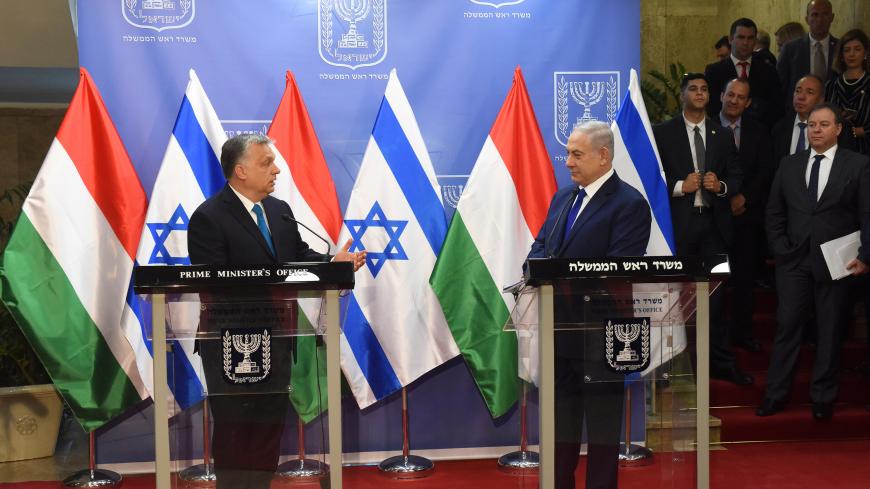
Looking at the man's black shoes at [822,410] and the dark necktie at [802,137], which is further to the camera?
the dark necktie at [802,137]

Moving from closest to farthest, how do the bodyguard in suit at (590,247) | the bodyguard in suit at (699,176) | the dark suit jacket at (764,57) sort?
1. the bodyguard in suit at (590,247)
2. the bodyguard in suit at (699,176)
3. the dark suit jacket at (764,57)

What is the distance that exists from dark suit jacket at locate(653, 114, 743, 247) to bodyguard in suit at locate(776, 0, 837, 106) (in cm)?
181

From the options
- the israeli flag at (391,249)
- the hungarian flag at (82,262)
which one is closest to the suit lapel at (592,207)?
the israeli flag at (391,249)

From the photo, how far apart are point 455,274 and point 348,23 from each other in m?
1.46

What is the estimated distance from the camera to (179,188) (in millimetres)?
4785

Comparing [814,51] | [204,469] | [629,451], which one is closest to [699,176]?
[814,51]

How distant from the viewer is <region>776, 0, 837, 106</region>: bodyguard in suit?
7094 millimetres

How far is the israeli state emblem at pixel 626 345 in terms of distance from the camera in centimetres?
316

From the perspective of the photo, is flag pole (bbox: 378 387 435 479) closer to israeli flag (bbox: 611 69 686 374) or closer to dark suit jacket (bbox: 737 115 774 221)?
israeli flag (bbox: 611 69 686 374)

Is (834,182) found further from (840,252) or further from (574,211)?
(574,211)

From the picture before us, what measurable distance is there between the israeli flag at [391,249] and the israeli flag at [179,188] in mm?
736

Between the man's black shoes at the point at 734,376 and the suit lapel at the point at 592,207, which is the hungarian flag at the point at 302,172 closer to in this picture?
the suit lapel at the point at 592,207

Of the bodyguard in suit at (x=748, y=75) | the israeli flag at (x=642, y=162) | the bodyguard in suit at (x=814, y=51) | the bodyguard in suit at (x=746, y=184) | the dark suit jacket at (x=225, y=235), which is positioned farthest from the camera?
the bodyguard in suit at (x=814, y=51)

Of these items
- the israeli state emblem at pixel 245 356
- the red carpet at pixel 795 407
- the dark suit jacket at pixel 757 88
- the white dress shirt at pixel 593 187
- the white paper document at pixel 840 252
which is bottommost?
the red carpet at pixel 795 407
